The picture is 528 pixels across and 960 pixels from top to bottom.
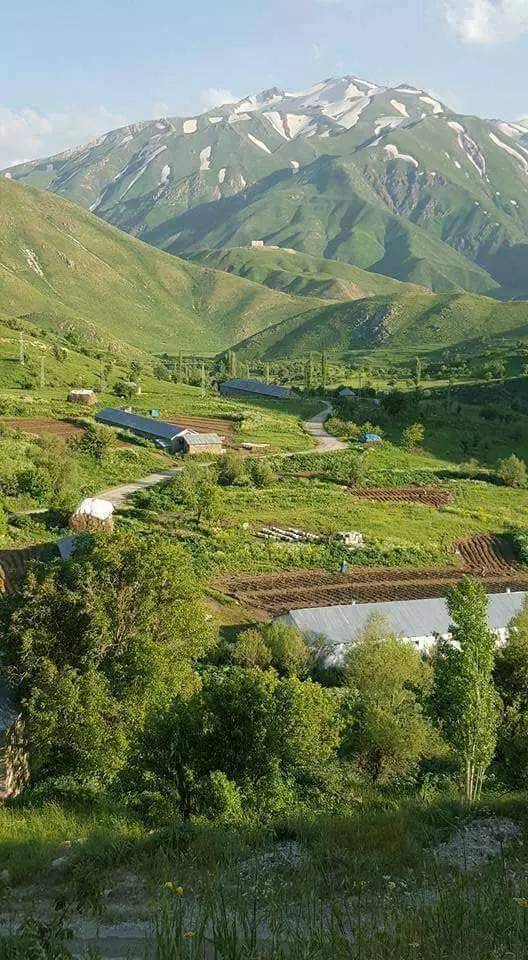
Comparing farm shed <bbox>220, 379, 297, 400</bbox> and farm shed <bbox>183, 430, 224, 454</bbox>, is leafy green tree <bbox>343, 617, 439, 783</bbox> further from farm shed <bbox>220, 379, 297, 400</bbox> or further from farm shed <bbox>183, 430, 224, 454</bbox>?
farm shed <bbox>220, 379, 297, 400</bbox>

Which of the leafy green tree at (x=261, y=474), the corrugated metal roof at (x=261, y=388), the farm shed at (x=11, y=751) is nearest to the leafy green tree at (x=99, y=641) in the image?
the farm shed at (x=11, y=751)

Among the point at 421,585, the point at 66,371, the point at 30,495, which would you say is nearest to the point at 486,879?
the point at 421,585

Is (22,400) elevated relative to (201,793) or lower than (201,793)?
elevated

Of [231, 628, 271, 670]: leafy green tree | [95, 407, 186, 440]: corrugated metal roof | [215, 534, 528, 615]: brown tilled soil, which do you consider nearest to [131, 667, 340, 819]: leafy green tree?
[231, 628, 271, 670]: leafy green tree

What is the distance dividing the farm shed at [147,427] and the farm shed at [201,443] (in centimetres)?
90

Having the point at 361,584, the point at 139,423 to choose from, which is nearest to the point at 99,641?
the point at 361,584

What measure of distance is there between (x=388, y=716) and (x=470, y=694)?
16.7 ft

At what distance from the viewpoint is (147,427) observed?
94938 mm

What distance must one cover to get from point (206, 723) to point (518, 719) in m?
12.1

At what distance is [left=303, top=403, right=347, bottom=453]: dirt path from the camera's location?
96.0m

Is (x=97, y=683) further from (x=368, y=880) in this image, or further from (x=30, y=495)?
(x=30, y=495)

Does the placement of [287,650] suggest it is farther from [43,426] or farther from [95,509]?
[43,426]

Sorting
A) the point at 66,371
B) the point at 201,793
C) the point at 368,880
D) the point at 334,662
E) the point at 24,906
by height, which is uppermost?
the point at 66,371

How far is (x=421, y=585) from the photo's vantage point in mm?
50875
